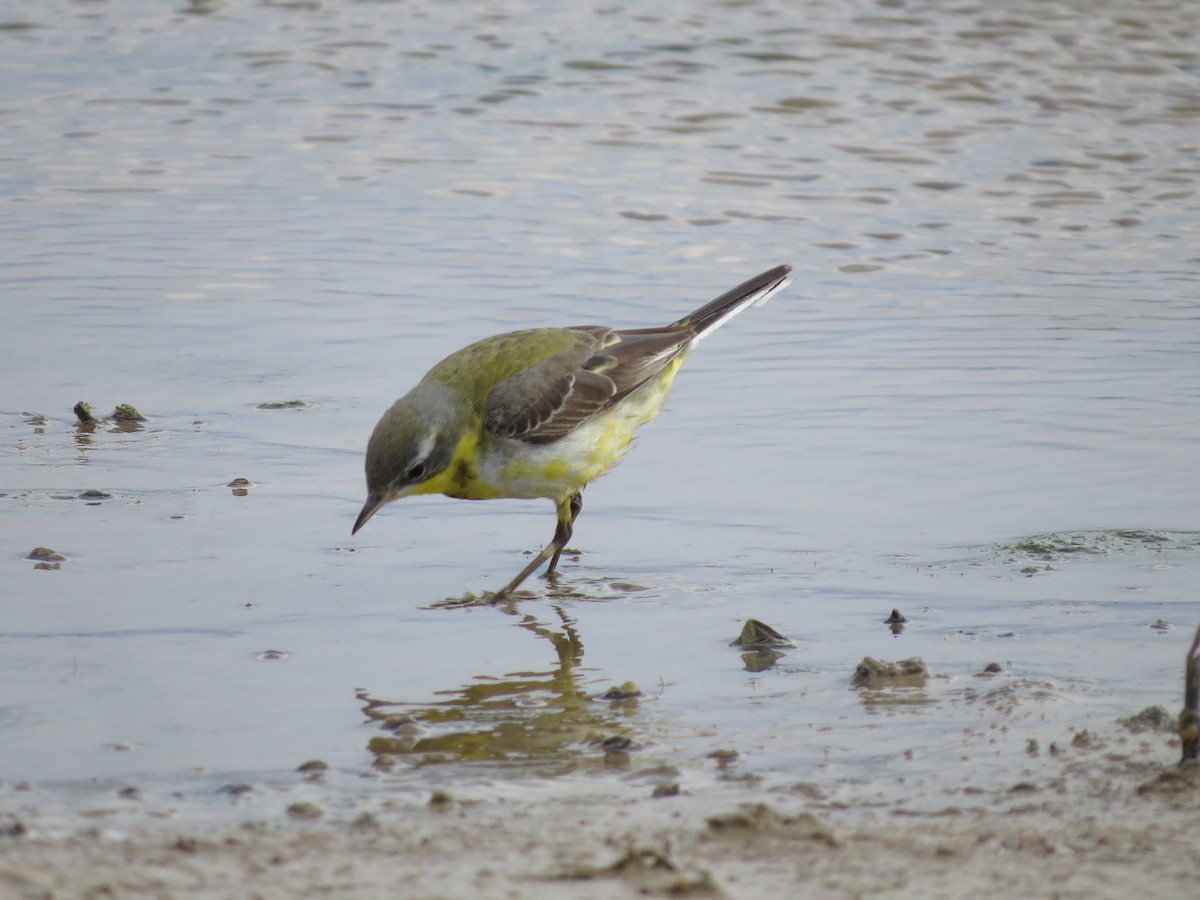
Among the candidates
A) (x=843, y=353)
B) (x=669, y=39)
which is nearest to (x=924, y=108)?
(x=669, y=39)

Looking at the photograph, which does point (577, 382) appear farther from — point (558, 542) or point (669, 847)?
point (669, 847)

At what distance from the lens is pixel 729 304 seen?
9648 millimetres

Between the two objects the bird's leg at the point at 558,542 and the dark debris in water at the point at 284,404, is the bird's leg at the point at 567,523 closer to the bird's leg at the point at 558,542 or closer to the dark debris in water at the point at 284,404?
the bird's leg at the point at 558,542

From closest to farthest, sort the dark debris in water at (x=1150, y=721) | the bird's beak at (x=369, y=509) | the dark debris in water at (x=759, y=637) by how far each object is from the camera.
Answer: the dark debris in water at (x=1150, y=721)
the dark debris in water at (x=759, y=637)
the bird's beak at (x=369, y=509)

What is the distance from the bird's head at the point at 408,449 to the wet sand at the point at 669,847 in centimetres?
240

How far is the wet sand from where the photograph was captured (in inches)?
174

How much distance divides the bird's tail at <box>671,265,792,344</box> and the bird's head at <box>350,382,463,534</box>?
6.91 feet

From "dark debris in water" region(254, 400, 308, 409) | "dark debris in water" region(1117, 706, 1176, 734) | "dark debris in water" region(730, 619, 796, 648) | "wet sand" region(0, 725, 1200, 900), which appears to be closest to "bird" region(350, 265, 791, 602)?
"dark debris in water" region(730, 619, 796, 648)

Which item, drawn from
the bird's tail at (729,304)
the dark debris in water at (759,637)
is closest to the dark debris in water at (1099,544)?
the dark debris in water at (759,637)

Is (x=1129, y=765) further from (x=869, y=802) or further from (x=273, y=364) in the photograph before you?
(x=273, y=364)

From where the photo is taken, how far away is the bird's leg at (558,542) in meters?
7.69

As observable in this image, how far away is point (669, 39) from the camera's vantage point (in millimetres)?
20578

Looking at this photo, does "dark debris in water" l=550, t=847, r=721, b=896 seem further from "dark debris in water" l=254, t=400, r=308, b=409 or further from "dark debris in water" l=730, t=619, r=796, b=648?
"dark debris in water" l=254, t=400, r=308, b=409

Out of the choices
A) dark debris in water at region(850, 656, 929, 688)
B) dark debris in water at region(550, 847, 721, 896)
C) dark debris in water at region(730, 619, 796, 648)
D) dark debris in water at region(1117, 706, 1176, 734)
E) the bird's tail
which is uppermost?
the bird's tail
